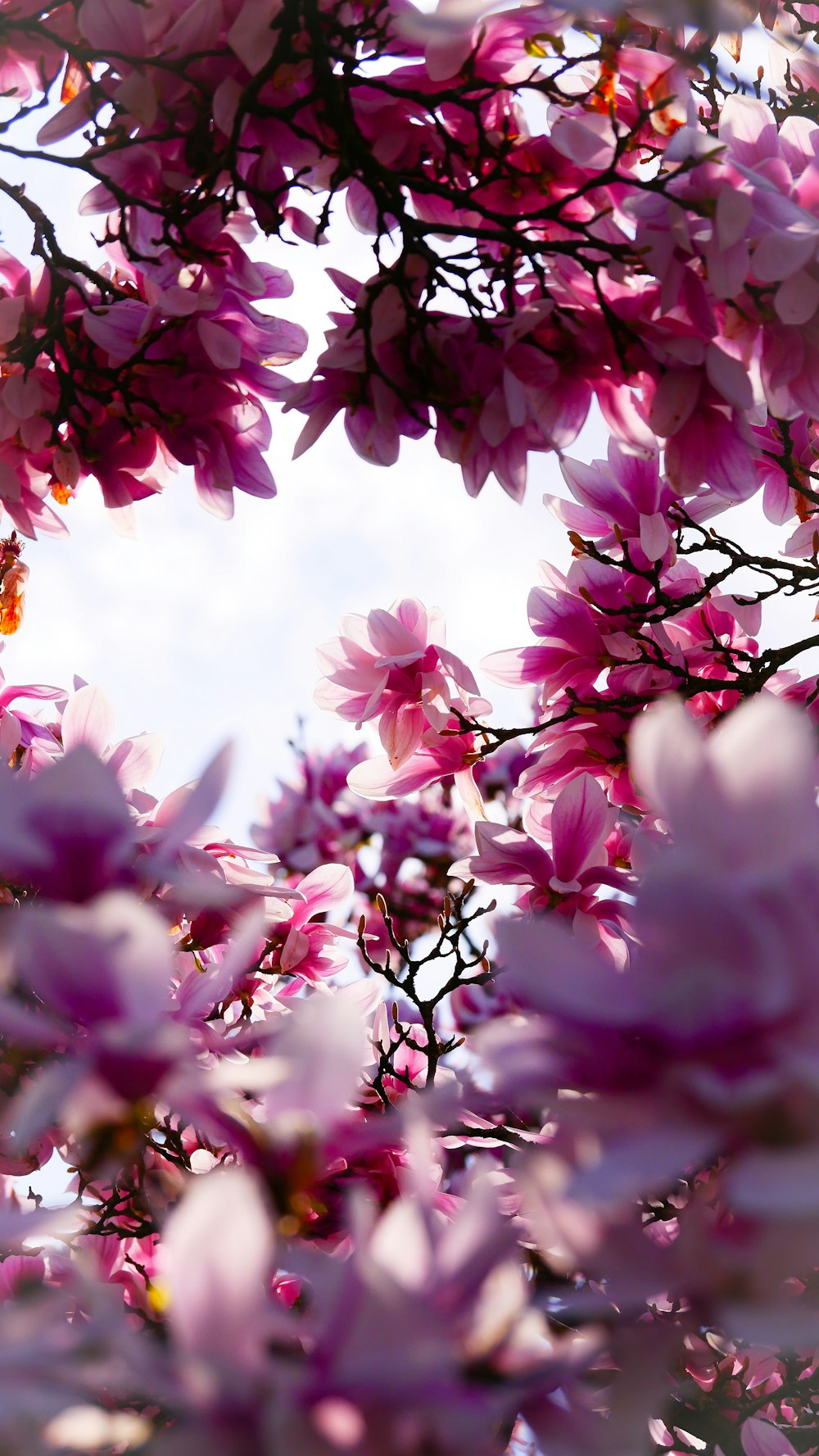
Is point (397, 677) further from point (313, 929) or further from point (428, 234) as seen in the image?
point (428, 234)

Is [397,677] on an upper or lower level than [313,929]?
upper

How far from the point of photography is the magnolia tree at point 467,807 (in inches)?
21.6

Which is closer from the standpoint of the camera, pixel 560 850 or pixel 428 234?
pixel 428 234

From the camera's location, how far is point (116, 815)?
692 millimetres

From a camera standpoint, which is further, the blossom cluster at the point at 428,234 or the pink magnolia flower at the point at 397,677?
the pink magnolia flower at the point at 397,677

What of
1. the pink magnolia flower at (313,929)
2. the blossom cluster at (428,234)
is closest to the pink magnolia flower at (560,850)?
the pink magnolia flower at (313,929)

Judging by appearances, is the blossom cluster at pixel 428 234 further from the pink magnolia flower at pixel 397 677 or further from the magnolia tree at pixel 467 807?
the pink magnolia flower at pixel 397 677

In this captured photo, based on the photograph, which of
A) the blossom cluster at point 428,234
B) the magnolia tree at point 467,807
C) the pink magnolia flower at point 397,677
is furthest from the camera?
the pink magnolia flower at point 397,677

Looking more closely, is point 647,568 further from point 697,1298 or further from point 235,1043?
point 697,1298

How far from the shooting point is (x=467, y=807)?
2078mm

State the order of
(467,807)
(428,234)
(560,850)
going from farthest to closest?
(467,807)
(560,850)
(428,234)

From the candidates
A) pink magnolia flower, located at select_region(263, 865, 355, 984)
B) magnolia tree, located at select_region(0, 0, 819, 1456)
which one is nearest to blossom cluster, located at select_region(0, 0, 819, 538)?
magnolia tree, located at select_region(0, 0, 819, 1456)

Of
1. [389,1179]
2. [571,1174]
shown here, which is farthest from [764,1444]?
[571,1174]

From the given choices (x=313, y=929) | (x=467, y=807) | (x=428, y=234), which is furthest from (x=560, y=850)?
(x=428, y=234)
